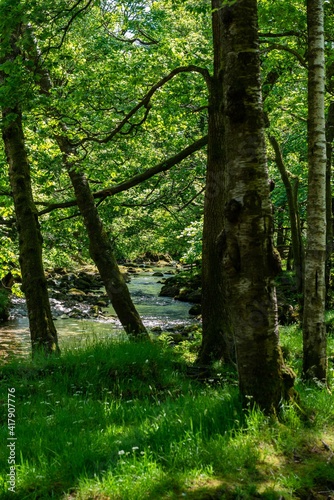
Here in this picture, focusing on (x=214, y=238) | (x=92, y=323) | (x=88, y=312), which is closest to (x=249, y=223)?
(x=214, y=238)

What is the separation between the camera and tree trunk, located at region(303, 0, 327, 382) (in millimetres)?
5621

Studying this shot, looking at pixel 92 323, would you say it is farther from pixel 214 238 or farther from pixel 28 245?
pixel 214 238

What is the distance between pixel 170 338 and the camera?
44.1 ft

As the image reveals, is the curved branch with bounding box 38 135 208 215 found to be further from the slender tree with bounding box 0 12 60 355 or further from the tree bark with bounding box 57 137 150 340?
the slender tree with bounding box 0 12 60 355

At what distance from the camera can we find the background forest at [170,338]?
3531 mm

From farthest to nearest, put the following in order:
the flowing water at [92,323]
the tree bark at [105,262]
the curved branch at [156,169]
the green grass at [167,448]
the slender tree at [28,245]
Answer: the flowing water at [92,323]
the tree bark at [105,262]
the curved branch at [156,169]
the slender tree at [28,245]
the green grass at [167,448]

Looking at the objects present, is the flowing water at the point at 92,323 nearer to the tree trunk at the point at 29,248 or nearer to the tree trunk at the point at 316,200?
the tree trunk at the point at 29,248

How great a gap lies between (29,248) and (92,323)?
1106 cm

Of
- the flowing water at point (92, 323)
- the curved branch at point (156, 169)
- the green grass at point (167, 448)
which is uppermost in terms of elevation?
the curved branch at point (156, 169)

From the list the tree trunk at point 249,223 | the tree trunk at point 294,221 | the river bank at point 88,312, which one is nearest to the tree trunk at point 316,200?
the tree trunk at point 249,223

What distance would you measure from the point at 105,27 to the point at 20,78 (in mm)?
10155

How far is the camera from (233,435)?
395cm

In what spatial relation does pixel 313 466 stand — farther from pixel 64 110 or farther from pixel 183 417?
pixel 64 110

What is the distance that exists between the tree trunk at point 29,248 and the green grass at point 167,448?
3.01m
